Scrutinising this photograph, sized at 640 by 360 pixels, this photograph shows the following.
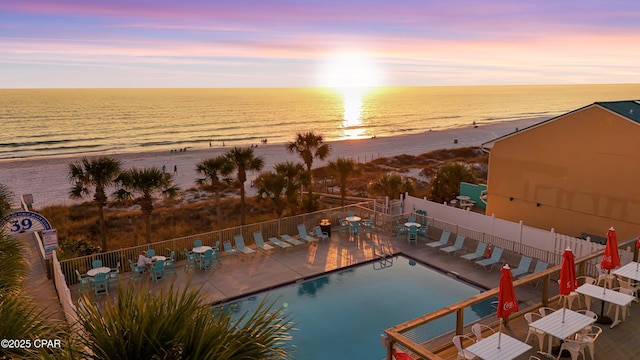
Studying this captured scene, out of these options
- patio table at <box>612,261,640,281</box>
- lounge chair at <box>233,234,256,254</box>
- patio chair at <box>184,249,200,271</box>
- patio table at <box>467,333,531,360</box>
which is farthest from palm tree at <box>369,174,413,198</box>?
patio table at <box>467,333,531,360</box>

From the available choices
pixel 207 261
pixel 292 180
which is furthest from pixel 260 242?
pixel 292 180

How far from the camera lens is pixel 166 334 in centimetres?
471

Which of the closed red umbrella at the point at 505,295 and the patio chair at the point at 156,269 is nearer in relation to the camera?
the closed red umbrella at the point at 505,295

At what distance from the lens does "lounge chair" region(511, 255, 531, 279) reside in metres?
15.4

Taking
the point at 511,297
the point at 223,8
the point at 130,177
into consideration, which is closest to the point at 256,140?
the point at 223,8

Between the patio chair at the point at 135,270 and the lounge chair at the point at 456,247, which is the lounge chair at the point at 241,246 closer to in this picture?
the patio chair at the point at 135,270

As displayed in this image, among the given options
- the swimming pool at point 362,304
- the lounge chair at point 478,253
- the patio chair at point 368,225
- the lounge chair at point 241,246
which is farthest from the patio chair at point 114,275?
the lounge chair at point 478,253

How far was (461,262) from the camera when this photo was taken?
684 inches

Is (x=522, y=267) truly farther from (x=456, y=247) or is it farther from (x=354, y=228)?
(x=354, y=228)

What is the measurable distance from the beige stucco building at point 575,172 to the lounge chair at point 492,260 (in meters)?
3.89

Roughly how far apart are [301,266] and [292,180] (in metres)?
5.57

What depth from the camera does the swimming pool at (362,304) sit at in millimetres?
12227

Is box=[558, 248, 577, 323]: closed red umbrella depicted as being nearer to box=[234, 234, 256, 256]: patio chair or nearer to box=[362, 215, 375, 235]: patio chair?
box=[234, 234, 256, 256]: patio chair

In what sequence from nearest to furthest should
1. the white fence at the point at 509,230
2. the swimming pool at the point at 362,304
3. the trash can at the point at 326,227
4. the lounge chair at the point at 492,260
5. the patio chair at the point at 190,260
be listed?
the swimming pool at the point at 362,304
the white fence at the point at 509,230
the lounge chair at the point at 492,260
the patio chair at the point at 190,260
the trash can at the point at 326,227
